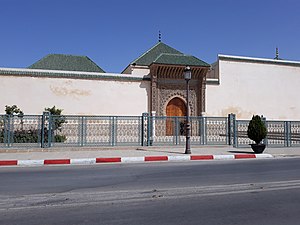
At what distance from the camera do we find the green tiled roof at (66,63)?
2305 cm

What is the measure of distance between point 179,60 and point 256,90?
26.2 ft

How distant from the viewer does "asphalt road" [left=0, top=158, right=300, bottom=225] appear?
3.51 metres

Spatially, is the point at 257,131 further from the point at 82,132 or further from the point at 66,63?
the point at 66,63

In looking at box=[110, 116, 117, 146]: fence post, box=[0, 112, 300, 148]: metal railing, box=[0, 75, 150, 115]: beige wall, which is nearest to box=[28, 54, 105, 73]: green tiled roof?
box=[0, 75, 150, 115]: beige wall

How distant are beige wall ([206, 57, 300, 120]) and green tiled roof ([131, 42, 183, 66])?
19.8 feet

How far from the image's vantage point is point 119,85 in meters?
21.1

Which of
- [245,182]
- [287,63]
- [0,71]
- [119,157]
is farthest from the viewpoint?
[287,63]

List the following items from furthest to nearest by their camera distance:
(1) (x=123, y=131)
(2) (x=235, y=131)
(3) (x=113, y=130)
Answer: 1. (2) (x=235, y=131)
2. (1) (x=123, y=131)
3. (3) (x=113, y=130)

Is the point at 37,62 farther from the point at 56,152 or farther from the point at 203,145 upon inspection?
the point at 203,145

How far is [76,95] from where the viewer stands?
2006cm

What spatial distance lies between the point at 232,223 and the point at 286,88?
25747 millimetres

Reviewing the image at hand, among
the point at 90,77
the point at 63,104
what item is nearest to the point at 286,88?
the point at 90,77

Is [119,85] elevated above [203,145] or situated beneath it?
elevated above

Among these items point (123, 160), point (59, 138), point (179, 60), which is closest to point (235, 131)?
point (123, 160)
